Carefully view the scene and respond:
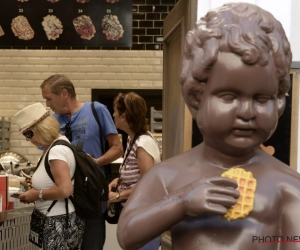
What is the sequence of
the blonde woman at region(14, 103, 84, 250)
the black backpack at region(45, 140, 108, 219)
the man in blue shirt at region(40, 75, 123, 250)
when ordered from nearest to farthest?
the blonde woman at region(14, 103, 84, 250) < the black backpack at region(45, 140, 108, 219) < the man in blue shirt at region(40, 75, 123, 250)

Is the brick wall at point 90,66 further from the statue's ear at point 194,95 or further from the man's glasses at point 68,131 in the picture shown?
the statue's ear at point 194,95

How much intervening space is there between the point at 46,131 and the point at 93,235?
0.80 metres

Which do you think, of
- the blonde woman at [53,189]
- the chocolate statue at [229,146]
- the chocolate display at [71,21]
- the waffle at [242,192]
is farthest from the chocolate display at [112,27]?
the waffle at [242,192]

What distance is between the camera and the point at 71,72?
805 cm

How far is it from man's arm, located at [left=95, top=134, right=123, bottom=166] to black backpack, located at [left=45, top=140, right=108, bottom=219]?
0.43 metres

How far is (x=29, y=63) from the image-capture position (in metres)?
8.12

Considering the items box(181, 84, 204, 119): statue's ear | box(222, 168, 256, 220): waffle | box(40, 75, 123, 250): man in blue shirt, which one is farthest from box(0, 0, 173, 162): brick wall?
box(222, 168, 256, 220): waffle

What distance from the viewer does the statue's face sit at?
60.9 inches

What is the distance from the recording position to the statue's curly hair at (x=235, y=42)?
1553 mm

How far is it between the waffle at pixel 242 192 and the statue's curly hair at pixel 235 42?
0.74 feet

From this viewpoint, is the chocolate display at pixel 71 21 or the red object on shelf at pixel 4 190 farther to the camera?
the chocolate display at pixel 71 21

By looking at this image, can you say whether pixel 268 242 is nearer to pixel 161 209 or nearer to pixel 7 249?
pixel 161 209

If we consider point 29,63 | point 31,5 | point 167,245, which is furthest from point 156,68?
point 167,245

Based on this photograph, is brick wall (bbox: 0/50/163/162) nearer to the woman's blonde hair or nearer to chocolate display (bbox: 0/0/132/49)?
chocolate display (bbox: 0/0/132/49)
